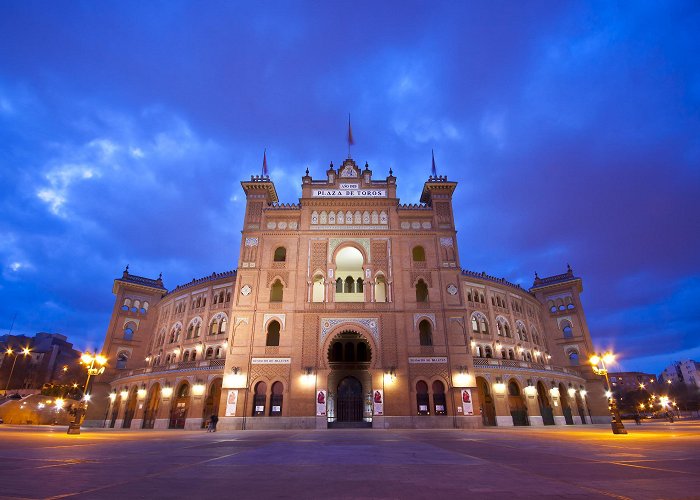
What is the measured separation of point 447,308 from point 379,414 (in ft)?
35.9

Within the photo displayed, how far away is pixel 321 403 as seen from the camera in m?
29.6

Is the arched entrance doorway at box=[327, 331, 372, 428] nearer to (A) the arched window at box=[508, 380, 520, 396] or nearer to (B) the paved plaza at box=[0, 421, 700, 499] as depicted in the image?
(A) the arched window at box=[508, 380, 520, 396]

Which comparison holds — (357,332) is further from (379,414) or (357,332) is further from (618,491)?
(618,491)

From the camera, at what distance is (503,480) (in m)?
5.75

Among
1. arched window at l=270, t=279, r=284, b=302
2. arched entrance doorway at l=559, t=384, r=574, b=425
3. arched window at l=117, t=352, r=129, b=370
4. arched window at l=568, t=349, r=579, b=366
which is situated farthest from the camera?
arched window at l=568, t=349, r=579, b=366

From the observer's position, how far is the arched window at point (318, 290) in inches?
1334

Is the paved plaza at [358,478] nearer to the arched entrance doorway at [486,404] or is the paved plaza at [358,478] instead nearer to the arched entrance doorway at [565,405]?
the arched entrance doorway at [486,404]

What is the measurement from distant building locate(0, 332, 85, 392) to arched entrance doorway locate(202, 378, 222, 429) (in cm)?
5185

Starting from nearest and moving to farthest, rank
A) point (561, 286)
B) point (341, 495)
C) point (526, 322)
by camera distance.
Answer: point (341, 495) < point (526, 322) < point (561, 286)

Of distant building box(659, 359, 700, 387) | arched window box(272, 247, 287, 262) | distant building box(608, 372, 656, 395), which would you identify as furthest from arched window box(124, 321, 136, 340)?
distant building box(659, 359, 700, 387)

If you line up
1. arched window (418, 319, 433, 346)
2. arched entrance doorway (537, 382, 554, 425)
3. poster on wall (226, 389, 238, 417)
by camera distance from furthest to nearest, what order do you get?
arched entrance doorway (537, 382, 554, 425) < arched window (418, 319, 433, 346) < poster on wall (226, 389, 238, 417)


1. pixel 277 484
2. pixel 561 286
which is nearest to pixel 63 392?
pixel 277 484

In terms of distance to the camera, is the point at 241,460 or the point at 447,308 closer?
the point at 241,460

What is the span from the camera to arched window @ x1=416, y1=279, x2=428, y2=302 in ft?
113
